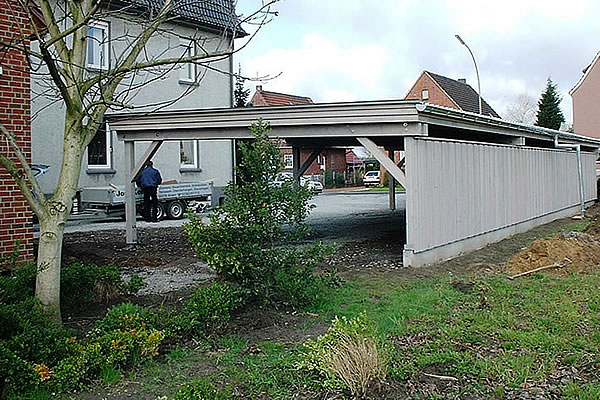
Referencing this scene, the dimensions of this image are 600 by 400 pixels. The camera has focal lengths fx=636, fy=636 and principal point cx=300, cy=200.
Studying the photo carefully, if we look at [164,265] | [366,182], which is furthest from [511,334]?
[366,182]

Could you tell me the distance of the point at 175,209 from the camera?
20.2m

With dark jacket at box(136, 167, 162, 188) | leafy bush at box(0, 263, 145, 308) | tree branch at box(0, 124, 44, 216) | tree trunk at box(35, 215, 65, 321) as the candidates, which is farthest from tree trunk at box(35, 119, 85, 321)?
dark jacket at box(136, 167, 162, 188)

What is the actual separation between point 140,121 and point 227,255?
6893 mm

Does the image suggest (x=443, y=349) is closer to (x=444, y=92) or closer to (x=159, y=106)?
(x=159, y=106)

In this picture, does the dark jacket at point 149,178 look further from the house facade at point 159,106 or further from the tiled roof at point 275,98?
the tiled roof at point 275,98

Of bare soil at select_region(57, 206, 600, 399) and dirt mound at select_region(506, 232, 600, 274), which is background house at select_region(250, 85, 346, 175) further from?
dirt mound at select_region(506, 232, 600, 274)

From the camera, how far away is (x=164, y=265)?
1082cm

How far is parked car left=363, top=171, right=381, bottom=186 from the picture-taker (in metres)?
54.2

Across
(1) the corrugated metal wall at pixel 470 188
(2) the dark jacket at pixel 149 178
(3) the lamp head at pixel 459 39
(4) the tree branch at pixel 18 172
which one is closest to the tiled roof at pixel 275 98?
(3) the lamp head at pixel 459 39

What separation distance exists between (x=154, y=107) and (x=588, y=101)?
39.6 meters

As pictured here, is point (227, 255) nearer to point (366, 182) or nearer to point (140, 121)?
point (140, 121)

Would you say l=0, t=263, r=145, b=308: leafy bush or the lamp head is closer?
l=0, t=263, r=145, b=308: leafy bush

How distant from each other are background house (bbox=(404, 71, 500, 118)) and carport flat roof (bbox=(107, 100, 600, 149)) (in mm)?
46388

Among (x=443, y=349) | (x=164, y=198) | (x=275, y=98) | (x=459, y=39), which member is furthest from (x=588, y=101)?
(x=443, y=349)
